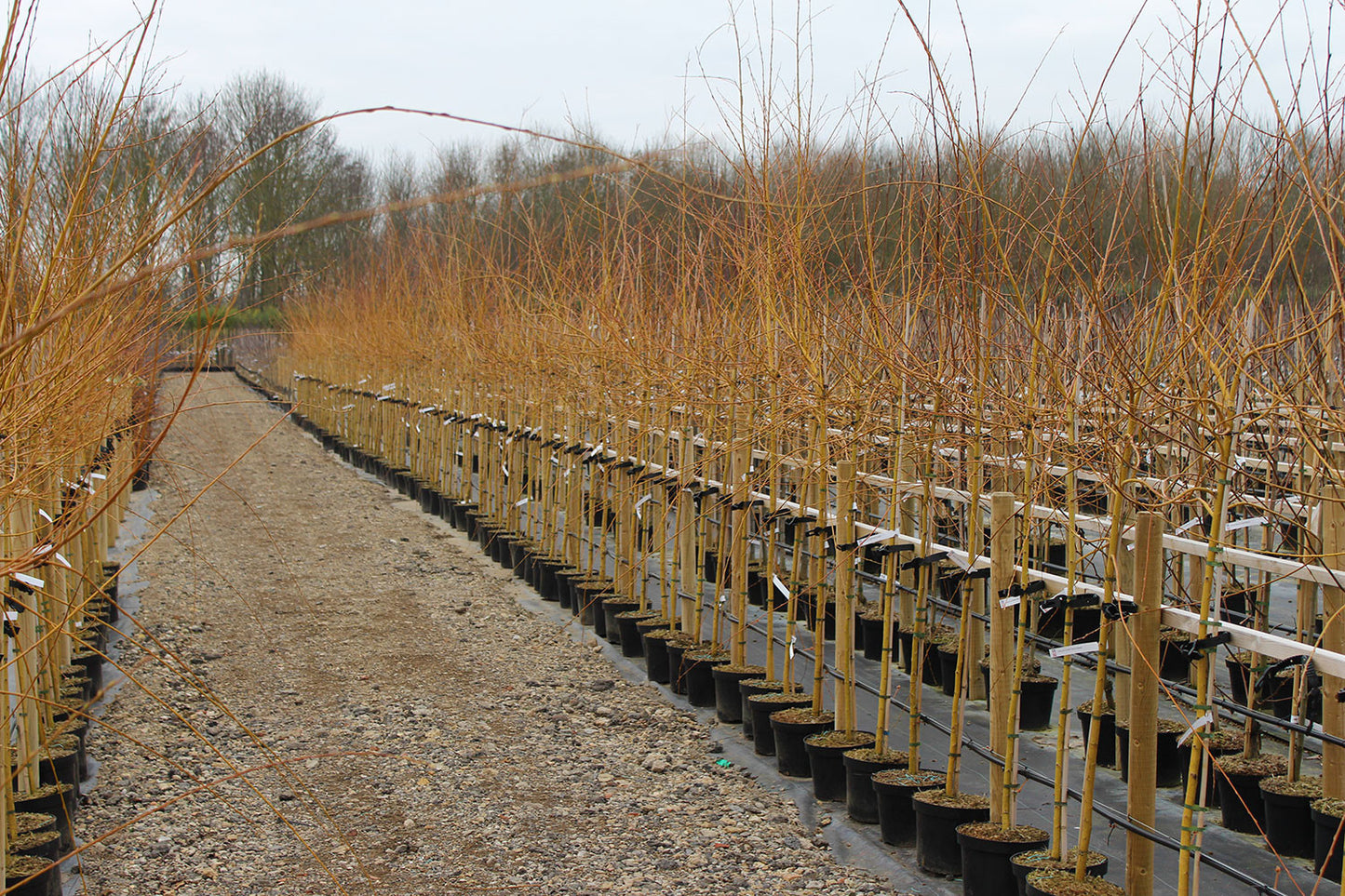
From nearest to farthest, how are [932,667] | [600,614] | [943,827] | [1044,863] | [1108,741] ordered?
[1044,863]
[943,827]
[1108,741]
[932,667]
[600,614]

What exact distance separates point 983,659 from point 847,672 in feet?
5.61

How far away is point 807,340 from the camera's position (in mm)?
4043

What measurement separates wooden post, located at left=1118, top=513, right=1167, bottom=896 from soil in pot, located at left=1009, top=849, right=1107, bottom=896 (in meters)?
0.14

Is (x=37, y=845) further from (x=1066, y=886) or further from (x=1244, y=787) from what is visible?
(x=1244, y=787)

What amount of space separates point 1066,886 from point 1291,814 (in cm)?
111

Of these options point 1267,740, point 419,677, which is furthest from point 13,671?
point 1267,740

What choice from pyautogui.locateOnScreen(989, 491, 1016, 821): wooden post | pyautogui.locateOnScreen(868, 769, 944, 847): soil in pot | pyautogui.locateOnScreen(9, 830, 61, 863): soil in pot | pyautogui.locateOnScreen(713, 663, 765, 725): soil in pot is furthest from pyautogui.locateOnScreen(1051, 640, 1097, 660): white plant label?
Answer: pyautogui.locateOnScreen(9, 830, 61, 863): soil in pot

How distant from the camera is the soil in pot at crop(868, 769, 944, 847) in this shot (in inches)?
147

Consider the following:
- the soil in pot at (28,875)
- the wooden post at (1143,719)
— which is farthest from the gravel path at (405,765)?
the wooden post at (1143,719)

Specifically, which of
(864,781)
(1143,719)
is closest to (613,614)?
(864,781)

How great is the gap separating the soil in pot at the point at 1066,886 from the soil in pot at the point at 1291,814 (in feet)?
3.09

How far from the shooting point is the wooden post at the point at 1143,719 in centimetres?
283

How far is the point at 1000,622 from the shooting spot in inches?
138

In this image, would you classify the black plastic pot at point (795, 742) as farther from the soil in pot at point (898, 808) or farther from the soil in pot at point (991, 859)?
the soil in pot at point (991, 859)
